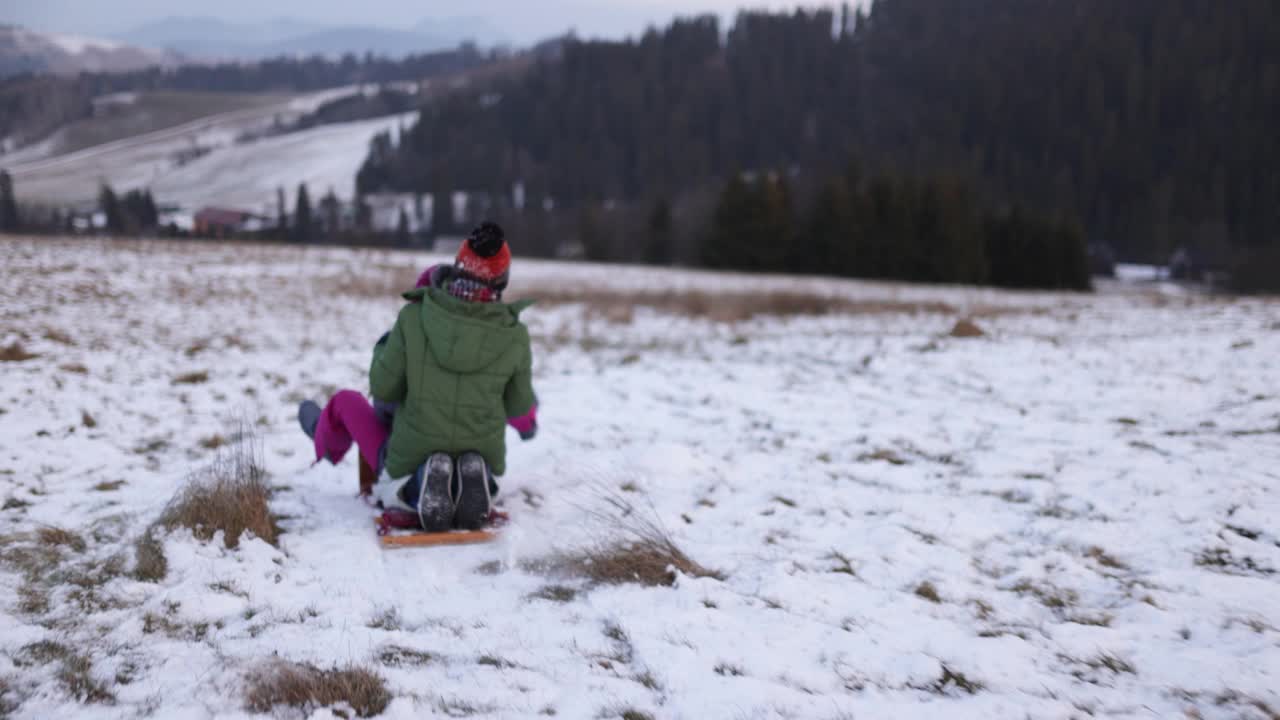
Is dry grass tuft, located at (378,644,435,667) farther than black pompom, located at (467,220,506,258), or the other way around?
black pompom, located at (467,220,506,258)

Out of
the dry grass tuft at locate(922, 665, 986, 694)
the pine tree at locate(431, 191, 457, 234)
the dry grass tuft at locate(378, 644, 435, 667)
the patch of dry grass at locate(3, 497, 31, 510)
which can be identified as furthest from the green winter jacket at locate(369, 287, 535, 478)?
the pine tree at locate(431, 191, 457, 234)

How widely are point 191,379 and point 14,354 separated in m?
2.19

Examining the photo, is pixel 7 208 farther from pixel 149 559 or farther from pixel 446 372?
pixel 446 372

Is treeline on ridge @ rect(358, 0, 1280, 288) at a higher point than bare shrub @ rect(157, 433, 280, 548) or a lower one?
higher

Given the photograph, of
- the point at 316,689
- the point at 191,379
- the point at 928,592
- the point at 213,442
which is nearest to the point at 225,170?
the point at 191,379

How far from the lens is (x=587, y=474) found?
19.7ft

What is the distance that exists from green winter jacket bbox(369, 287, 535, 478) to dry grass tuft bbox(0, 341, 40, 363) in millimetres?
6772

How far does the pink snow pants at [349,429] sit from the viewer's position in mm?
5230

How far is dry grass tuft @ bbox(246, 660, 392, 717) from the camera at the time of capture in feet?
9.56

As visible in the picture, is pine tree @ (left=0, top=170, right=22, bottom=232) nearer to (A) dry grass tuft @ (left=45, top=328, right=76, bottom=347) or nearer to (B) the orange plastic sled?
(A) dry grass tuft @ (left=45, top=328, right=76, bottom=347)

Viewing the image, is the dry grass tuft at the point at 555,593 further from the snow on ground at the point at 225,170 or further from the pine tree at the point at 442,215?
the snow on ground at the point at 225,170

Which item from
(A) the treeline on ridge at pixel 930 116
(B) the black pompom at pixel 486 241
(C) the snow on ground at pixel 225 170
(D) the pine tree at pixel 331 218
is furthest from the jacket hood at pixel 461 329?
(C) the snow on ground at pixel 225 170

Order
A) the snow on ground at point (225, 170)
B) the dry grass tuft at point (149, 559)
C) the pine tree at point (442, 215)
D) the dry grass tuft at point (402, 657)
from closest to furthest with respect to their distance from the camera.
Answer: the dry grass tuft at point (402, 657)
the dry grass tuft at point (149, 559)
the pine tree at point (442, 215)
the snow on ground at point (225, 170)

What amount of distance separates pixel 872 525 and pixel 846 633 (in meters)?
1.49
